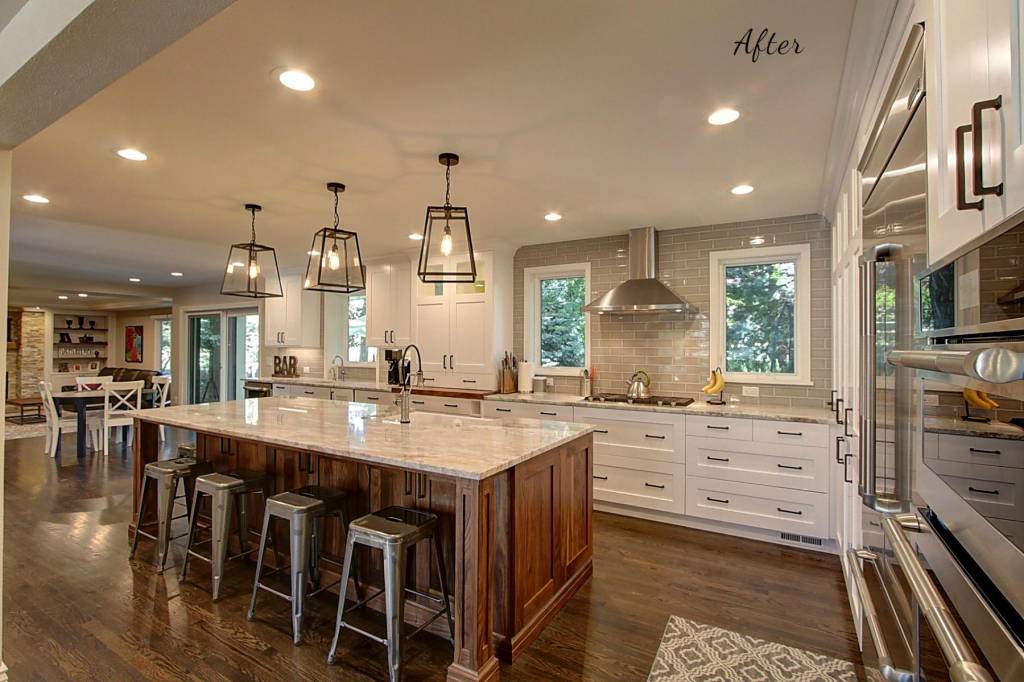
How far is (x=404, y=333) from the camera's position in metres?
5.81

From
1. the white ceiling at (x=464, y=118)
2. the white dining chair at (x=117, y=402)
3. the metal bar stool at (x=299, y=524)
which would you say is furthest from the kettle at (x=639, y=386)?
the white dining chair at (x=117, y=402)

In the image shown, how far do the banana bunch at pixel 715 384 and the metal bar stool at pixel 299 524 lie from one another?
3039mm

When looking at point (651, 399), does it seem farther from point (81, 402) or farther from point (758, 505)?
point (81, 402)

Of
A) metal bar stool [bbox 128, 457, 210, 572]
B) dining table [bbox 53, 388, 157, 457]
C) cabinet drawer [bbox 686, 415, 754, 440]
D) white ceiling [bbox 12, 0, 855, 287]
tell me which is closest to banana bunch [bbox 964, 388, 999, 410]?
white ceiling [bbox 12, 0, 855, 287]

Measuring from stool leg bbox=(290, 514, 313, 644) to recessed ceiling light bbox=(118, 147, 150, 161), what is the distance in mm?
2186

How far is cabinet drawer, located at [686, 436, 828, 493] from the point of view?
344 cm

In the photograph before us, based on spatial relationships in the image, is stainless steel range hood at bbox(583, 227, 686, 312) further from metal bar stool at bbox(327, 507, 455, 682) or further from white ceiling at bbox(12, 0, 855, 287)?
metal bar stool at bbox(327, 507, 455, 682)

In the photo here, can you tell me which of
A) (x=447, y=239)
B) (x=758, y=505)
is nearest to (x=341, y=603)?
(x=447, y=239)

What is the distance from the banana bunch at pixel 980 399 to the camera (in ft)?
2.23

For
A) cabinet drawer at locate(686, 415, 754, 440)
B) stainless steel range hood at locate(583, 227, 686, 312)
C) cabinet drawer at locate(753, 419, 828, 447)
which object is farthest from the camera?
stainless steel range hood at locate(583, 227, 686, 312)

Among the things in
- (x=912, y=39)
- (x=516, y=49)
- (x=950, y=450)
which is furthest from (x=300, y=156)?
(x=950, y=450)

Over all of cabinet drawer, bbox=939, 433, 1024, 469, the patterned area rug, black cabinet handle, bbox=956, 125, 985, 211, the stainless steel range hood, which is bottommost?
the patterned area rug

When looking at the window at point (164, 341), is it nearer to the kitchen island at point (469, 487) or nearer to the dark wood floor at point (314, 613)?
the dark wood floor at point (314, 613)

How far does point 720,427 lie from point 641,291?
130 cm
